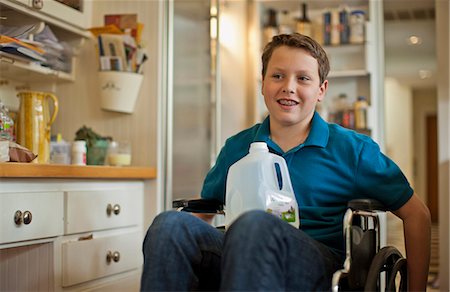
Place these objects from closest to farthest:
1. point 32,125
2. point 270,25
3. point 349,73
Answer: point 32,125
point 349,73
point 270,25

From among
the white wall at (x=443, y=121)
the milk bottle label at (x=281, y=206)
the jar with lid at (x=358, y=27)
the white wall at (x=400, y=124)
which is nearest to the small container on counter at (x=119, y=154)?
the milk bottle label at (x=281, y=206)

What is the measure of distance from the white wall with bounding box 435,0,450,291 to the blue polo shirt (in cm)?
136

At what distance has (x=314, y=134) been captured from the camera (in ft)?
5.64

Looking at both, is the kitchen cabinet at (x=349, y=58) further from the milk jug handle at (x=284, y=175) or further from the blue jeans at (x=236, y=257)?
the blue jeans at (x=236, y=257)

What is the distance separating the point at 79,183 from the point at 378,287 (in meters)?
1.11

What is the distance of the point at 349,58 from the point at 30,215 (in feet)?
8.85

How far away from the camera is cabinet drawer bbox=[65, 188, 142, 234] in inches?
82.7

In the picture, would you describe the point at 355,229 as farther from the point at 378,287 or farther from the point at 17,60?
the point at 17,60

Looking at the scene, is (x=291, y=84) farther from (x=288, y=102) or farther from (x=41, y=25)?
(x=41, y=25)

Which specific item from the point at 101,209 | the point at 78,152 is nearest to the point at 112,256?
the point at 101,209

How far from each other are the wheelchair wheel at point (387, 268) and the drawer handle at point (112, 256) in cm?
111

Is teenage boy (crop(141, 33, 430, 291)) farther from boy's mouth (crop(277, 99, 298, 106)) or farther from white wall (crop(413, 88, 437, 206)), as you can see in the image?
white wall (crop(413, 88, 437, 206))

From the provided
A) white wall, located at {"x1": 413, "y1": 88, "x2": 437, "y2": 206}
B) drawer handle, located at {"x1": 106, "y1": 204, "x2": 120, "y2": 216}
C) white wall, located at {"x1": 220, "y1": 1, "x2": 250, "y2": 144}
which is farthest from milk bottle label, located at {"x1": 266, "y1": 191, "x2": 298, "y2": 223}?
white wall, located at {"x1": 413, "y1": 88, "x2": 437, "y2": 206}

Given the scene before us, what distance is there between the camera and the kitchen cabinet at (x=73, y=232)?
185 cm
